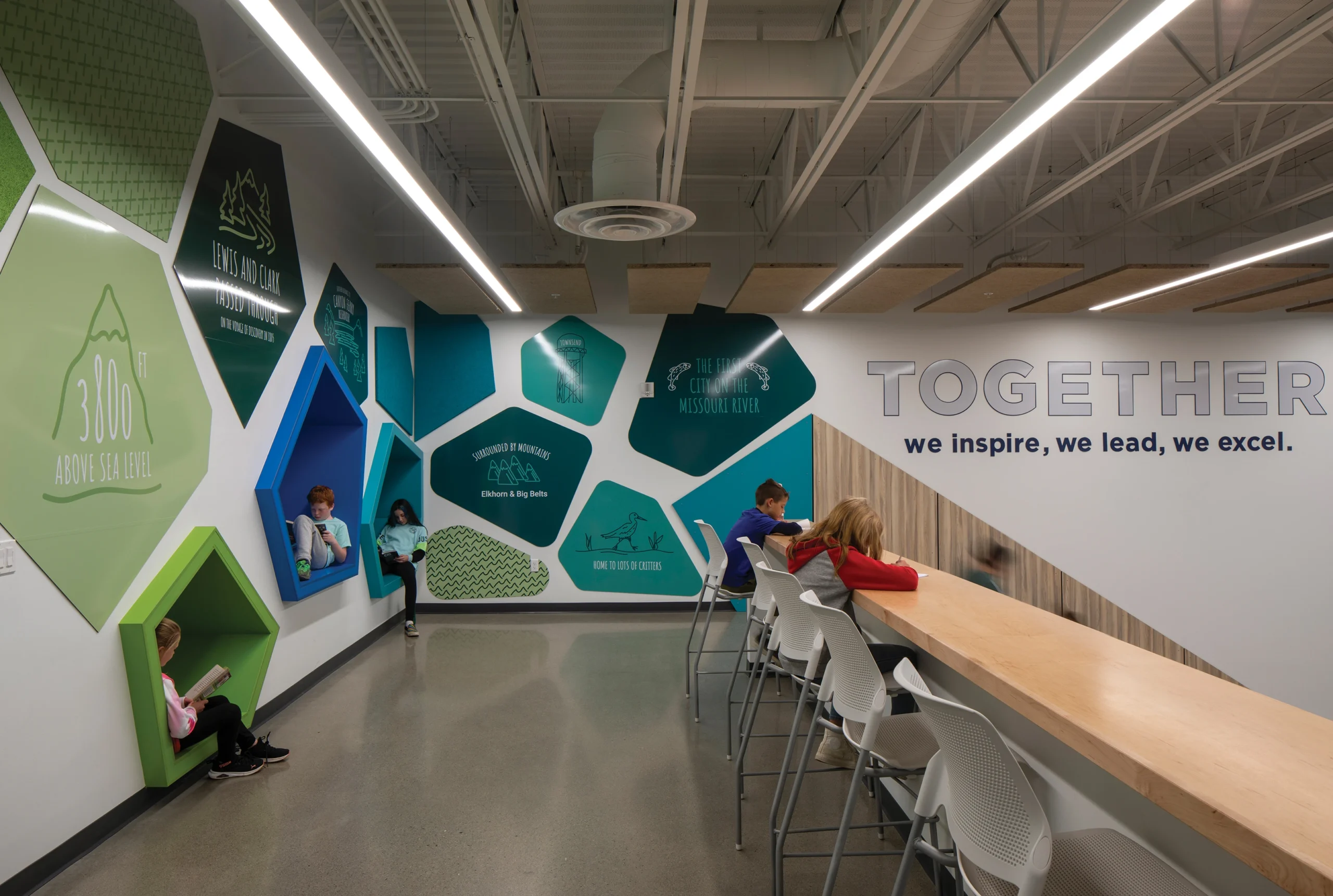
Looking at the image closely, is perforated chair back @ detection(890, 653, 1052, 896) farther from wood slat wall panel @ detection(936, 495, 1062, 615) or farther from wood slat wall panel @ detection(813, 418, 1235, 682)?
wood slat wall panel @ detection(936, 495, 1062, 615)

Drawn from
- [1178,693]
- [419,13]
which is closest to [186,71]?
[419,13]

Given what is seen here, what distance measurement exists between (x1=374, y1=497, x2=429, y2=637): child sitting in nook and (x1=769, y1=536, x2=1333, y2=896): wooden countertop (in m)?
4.71

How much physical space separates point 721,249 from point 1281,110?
13.9 feet

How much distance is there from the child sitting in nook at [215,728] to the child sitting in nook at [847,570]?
2.54 metres

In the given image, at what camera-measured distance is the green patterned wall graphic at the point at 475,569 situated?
684 cm

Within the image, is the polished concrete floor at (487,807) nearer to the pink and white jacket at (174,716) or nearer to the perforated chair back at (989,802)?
the pink and white jacket at (174,716)

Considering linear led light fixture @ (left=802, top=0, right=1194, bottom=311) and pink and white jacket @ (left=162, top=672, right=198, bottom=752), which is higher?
linear led light fixture @ (left=802, top=0, right=1194, bottom=311)

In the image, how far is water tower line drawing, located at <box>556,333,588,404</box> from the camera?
6.91 m

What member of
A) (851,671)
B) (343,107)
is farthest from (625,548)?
(851,671)

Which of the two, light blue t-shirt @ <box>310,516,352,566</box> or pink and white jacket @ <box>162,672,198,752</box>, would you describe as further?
light blue t-shirt @ <box>310,516,352,566</box>

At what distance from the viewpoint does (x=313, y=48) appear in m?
2.20

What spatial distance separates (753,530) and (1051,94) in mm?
2801

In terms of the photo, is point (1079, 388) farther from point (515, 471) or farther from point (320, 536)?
point (320, 536)

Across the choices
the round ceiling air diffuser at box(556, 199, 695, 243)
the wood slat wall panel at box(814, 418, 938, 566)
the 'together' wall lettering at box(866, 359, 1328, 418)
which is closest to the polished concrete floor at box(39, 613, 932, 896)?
the round ceiling air diffuser at box(556, 199, 695, 243)
